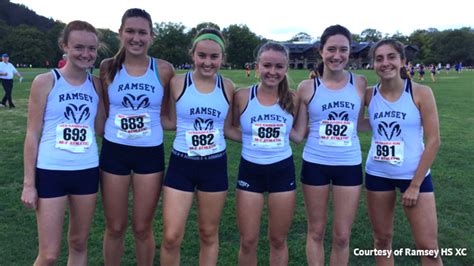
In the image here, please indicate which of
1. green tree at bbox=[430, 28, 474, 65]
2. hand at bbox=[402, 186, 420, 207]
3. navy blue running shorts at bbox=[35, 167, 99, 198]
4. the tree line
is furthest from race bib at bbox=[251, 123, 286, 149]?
green tree at bbox=[430, 28, 474, 65]

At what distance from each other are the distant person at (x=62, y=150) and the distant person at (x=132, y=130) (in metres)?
0.16

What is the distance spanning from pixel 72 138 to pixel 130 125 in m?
0.44

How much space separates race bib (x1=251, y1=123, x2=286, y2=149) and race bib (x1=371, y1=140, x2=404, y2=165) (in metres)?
0.83

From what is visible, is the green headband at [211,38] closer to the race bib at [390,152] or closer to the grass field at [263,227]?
the grass field at [263,227]

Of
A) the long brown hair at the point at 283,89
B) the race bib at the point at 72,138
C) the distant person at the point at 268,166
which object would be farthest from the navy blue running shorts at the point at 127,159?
the long brown hair at the point at 283,89

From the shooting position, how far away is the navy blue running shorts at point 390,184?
3.15 metres

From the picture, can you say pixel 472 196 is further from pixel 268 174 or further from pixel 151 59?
pixel 151 59

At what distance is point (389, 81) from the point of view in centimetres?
327

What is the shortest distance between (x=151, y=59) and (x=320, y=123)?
1517mm

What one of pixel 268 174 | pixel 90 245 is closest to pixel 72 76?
pixel 268 174

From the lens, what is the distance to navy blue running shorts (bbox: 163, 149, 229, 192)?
3125 millimetres

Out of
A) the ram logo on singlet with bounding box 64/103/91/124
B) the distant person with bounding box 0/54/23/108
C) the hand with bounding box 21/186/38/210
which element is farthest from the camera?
the distant person with bounding box 0/54/23/108

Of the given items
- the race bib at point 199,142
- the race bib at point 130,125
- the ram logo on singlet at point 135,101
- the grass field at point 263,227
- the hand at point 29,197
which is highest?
the ram logo on singlet at point 135,101

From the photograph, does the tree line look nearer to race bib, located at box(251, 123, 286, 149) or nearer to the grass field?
the grass field
